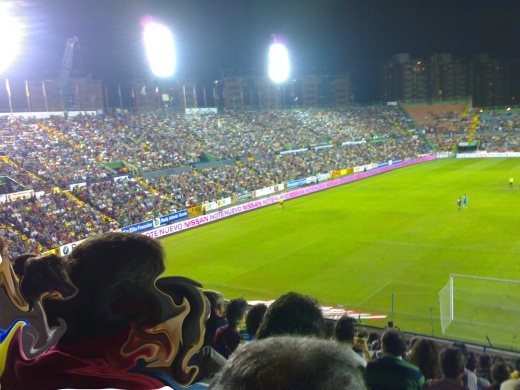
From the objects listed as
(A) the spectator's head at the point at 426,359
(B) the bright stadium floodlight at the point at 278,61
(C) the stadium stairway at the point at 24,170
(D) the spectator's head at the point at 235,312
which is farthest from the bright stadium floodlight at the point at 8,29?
(B) the bright stadium floodlight at the point at 278,61

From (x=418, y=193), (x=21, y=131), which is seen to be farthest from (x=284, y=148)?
(x=21, y=131)

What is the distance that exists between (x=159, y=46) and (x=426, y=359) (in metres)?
58.2

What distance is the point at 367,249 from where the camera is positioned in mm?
26438

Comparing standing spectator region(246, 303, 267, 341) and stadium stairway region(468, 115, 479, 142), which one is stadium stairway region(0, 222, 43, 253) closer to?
standing spectator region(246, 303, 267, 341)

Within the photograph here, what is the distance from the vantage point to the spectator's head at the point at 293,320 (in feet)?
8.93

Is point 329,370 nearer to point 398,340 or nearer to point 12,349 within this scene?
point 12,349

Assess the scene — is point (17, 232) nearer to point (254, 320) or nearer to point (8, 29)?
point (8, 29)

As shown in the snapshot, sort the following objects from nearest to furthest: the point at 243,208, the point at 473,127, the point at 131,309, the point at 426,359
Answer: the point at 131,309, the point at 426,359, the point at 243,208, the point at 473,127

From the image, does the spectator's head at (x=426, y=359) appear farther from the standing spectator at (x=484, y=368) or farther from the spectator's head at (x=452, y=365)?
the standing spectator at (x=484, y=368)

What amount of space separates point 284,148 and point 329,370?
63.6 metres

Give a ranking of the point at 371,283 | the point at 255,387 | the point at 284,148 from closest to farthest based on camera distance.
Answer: the point at 255,387
the point at 371,283
the point at 284,148

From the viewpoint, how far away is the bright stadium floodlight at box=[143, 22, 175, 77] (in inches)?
2233

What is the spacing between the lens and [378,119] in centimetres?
9262

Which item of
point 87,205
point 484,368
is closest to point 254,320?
point 484,368
